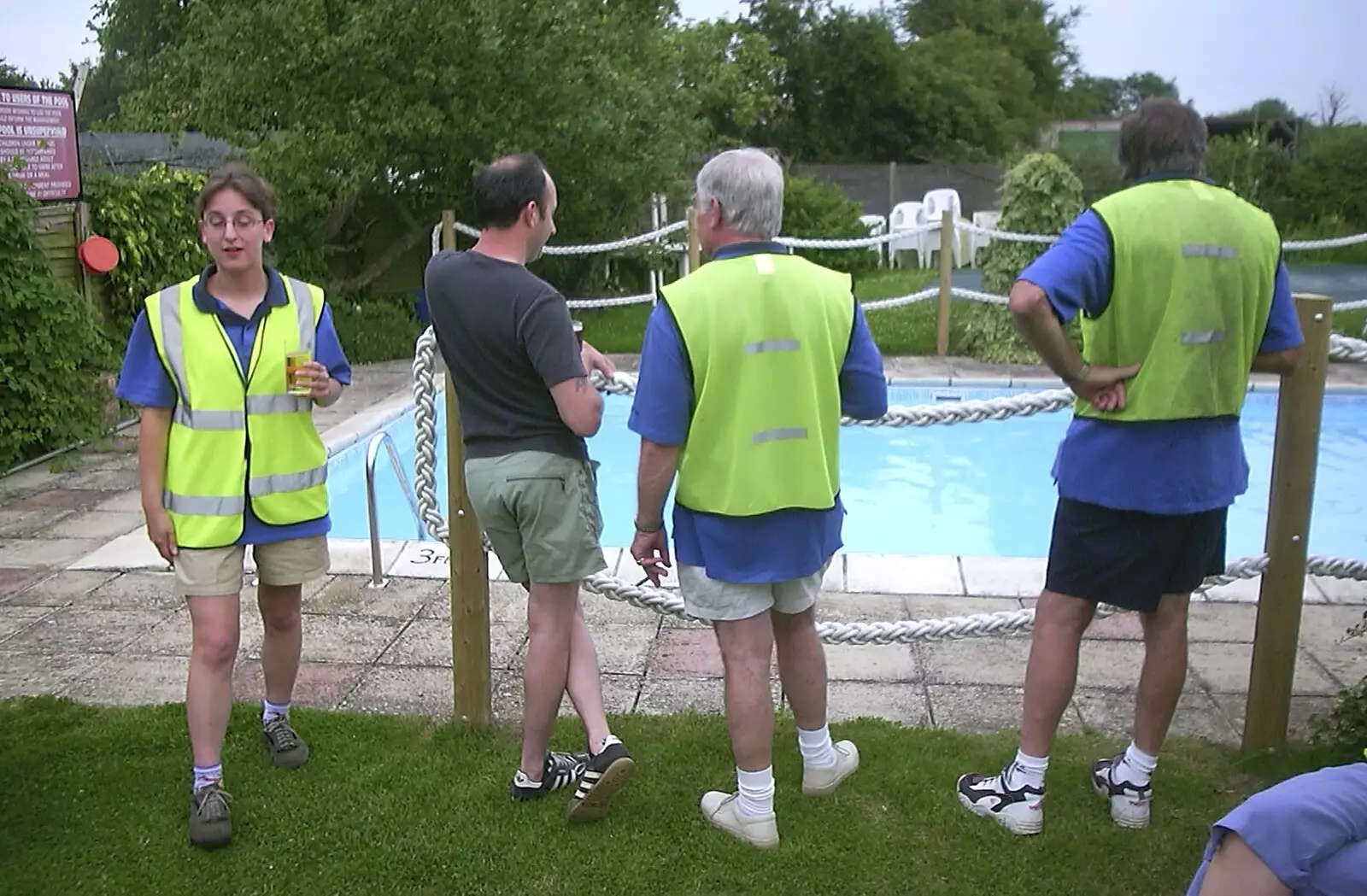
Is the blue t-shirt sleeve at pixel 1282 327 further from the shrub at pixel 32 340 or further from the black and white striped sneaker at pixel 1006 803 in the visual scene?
the shrub at pixel 32 340

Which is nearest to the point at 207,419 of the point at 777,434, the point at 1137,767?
the point at 777,434

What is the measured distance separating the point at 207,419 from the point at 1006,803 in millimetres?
2111

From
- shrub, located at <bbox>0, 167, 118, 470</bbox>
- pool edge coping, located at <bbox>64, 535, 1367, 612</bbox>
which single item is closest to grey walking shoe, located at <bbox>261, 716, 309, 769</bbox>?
pool edge coping, located at <bbox>64, 535, 1367, 612</bbox>

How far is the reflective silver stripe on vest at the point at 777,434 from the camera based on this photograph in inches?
98.0

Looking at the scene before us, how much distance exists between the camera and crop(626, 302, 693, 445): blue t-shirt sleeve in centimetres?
244

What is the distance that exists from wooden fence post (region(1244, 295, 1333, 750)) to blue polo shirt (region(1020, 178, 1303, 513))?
0.29m

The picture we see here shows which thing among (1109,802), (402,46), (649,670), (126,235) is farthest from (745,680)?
(402,46)

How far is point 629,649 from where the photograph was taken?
404 cm

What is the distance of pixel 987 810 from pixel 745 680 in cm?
74

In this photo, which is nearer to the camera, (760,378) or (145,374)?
(760,378)

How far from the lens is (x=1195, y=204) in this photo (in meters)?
2.44

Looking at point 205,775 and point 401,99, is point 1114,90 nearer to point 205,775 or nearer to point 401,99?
point 401,99

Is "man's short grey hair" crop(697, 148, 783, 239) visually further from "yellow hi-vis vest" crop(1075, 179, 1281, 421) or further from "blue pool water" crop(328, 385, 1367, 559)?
"blue pool water" crop(328, 385, 1367, 559)

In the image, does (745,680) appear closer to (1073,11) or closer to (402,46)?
(402,46)
